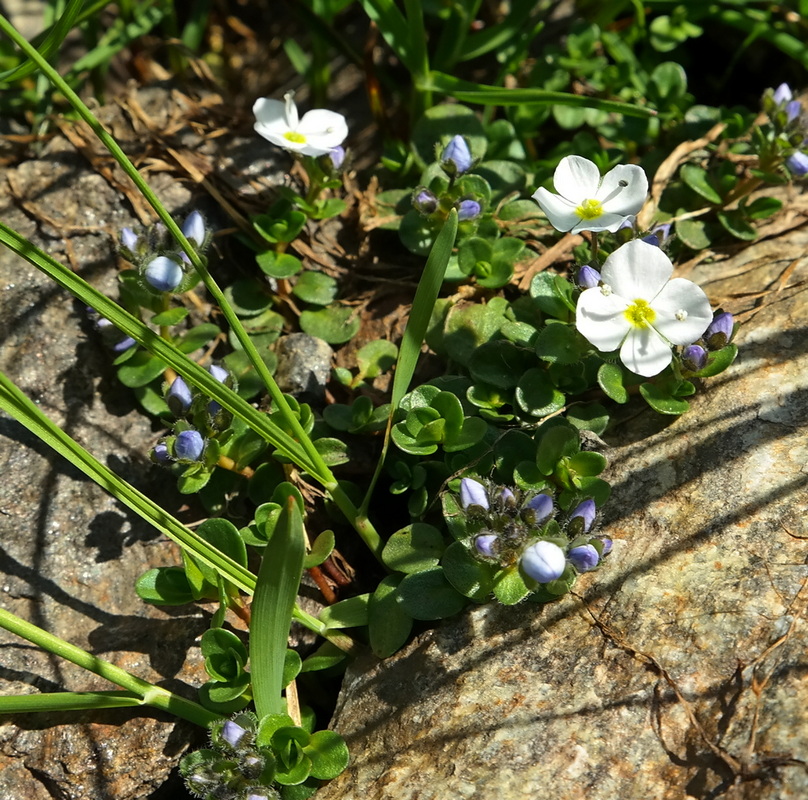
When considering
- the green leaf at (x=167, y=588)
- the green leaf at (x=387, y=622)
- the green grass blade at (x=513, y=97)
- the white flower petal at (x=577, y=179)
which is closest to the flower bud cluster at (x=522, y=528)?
the green leaf at (x=387, y=622)

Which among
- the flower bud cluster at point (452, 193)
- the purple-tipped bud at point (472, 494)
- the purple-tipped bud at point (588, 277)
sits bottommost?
the purple-tipped bud at point (472, 494)

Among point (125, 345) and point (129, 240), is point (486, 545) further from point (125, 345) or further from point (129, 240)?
point (129, 240)

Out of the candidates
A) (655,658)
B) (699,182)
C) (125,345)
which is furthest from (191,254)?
(699,182)

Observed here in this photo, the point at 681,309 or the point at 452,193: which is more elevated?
the point at 452,193

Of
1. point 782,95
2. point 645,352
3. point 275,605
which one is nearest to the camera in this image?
point 275,605

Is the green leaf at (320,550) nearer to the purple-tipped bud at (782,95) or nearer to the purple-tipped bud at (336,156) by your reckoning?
the purple-tipped bud at (336,156)

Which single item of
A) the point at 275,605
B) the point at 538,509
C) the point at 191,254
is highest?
the point at 191,254
